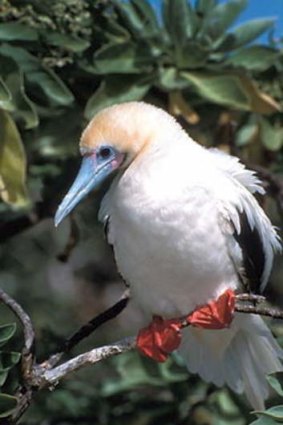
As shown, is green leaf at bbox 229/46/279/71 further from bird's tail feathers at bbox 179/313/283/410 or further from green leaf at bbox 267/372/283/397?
green leaf at bbox 267/372/283/397

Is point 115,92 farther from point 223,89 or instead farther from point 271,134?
point 271,134

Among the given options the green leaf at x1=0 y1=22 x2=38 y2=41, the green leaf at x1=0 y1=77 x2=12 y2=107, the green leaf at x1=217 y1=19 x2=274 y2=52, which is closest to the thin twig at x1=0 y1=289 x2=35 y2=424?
the green leaf at x1=0 y1=77 x2=12 y2=107

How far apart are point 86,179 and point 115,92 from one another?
23.0 inches

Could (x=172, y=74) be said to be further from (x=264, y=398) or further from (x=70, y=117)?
(x=264, y=398)

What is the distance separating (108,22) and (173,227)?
34.9 inches

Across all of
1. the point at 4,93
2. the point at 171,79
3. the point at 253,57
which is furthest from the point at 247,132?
the point at 4,93

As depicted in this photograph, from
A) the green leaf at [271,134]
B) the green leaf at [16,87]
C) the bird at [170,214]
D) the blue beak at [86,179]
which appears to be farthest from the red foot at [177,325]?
the green leaf at [271,134]

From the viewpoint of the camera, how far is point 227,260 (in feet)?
10.6

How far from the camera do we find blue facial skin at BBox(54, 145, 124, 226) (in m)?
3.19

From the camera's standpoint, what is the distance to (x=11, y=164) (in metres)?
3.50

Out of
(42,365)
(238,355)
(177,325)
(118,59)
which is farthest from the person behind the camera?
(118,59)

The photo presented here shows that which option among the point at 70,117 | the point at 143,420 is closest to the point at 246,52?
the point at 70,117

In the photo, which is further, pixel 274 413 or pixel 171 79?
pixel 171 79

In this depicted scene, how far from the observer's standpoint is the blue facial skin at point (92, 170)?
3.19 m
